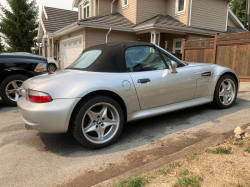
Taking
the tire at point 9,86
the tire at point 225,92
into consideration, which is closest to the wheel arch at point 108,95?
the tire at point 225,92

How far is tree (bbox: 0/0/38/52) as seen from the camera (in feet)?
84.8

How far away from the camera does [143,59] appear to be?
139 inches

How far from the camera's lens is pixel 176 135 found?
339 centimetres

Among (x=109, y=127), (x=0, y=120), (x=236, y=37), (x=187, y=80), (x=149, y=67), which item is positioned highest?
(x=236, y=37)

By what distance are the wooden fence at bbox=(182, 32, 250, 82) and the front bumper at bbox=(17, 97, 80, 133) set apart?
7923mm

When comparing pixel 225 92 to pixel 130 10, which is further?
pixel 130 10

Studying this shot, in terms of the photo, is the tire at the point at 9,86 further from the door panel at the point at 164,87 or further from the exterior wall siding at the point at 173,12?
the exterior wall siding at the point at 173,12

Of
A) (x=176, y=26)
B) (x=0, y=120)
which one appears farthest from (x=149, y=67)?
(x=176, y=26)

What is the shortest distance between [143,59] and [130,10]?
459 inches

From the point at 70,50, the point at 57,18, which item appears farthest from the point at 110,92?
the point at 57,18

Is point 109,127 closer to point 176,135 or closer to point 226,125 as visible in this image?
point 176,135

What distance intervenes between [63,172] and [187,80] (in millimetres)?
2576

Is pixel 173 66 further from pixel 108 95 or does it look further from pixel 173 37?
pixel 173 37

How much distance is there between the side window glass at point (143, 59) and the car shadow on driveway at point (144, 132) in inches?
42.7
